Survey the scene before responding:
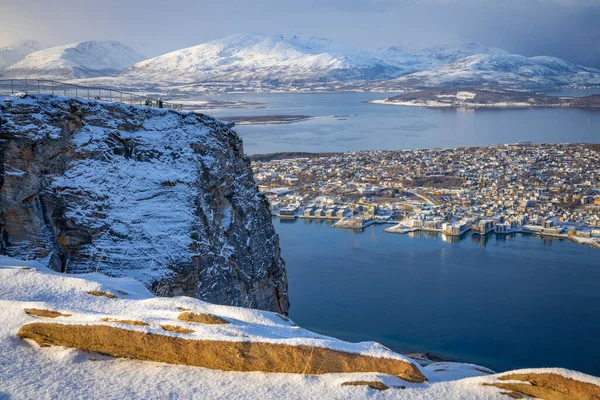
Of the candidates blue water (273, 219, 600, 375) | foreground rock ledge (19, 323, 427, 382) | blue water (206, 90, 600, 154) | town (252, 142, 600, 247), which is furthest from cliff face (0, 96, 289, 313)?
blue water (206, 90, 600, 154)

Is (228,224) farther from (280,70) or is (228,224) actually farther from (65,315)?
(280,70)

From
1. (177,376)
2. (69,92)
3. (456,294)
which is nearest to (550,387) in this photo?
(177,376)

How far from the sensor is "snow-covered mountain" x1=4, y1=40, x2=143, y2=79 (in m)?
85.4

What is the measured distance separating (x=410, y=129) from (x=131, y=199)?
54.5 m

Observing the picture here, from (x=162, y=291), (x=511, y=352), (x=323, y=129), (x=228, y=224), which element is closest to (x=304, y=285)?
(x=511, y=352)

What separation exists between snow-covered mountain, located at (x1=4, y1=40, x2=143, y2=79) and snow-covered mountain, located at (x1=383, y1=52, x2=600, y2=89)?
6347cm

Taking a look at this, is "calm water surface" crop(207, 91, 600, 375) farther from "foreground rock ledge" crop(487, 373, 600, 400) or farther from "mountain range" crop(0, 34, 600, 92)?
"mountain range" crop(0, 34, 600, 92)

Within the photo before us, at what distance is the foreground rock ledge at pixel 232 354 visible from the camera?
4.95 metres

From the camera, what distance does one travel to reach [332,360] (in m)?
4.99

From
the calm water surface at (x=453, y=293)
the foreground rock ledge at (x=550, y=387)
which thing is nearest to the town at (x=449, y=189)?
the calm water surface at (x=453, y=293)

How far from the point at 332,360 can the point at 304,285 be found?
1476cm

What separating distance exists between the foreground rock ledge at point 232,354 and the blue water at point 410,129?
132ft

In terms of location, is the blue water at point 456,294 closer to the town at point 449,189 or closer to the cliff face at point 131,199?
the town at point 449,189

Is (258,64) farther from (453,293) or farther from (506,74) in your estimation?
(453,293)
